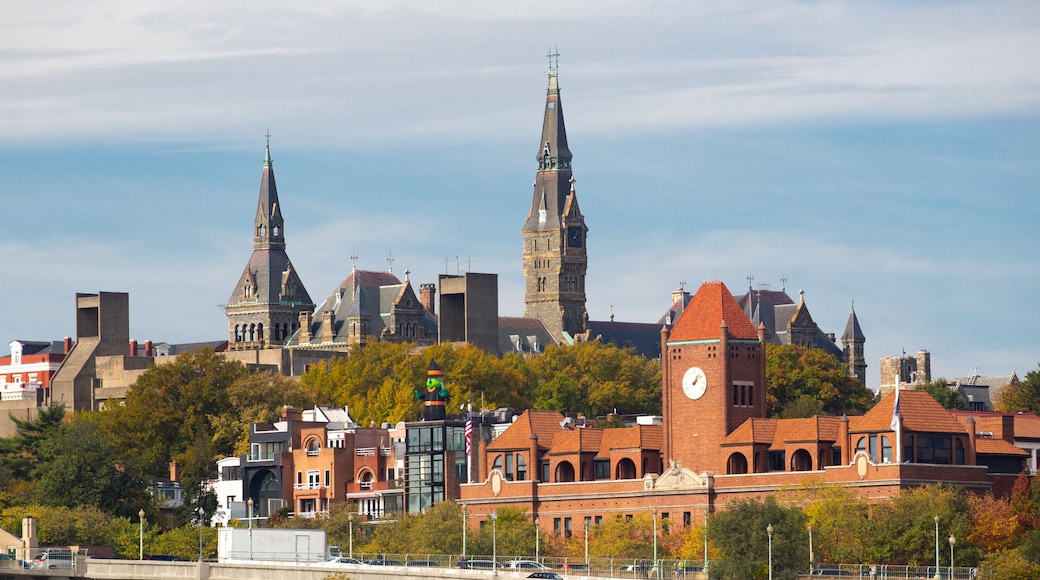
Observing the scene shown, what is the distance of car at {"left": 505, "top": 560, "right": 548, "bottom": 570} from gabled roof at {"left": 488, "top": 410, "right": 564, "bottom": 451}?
31131 mm

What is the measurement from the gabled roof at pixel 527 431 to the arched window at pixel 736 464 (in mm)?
14259

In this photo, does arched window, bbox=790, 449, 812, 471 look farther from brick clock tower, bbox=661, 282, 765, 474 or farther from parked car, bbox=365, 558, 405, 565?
parked car, bbox=365, 558, 405, 565

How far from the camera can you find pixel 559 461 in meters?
162

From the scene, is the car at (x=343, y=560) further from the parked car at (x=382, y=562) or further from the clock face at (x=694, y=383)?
the clock face at (x=694, y=383)

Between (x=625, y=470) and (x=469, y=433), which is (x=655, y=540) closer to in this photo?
(x=625, y=470)

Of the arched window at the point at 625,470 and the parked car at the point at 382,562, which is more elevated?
the arched window at the point at 625,470

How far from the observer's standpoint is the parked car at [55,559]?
452ft

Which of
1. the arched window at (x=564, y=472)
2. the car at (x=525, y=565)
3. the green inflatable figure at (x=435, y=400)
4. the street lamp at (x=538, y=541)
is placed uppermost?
the green inflatable figure at (x=435, y=400)

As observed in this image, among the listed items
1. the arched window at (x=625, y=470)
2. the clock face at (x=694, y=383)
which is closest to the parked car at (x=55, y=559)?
the arched window at (x=625, y=470)

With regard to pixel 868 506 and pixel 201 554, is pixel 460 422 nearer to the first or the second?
pixel 201 554

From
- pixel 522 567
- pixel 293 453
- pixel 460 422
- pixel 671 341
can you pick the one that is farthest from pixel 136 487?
pixel 522 567

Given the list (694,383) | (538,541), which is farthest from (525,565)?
(694,383)

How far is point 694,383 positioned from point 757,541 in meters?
30.2

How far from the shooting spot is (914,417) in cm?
14712
